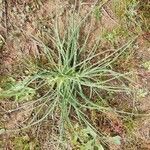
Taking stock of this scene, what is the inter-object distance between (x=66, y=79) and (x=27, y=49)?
0.29m

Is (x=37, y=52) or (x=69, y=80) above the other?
Result: (x=37, y=52)

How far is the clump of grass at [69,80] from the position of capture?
8.78 ft

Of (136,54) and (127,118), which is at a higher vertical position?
(136,54)

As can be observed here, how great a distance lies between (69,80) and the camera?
2.70 meters

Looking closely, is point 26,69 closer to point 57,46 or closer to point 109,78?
point 57,46

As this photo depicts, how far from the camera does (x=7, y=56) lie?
2754mm

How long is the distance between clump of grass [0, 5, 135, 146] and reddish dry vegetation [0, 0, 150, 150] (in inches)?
2.0

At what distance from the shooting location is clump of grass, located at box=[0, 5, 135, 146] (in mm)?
2676

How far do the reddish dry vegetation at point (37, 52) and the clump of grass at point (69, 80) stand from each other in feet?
0.17

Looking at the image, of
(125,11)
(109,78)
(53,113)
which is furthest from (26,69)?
(125,11)

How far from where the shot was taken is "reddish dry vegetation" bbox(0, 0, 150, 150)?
270cm

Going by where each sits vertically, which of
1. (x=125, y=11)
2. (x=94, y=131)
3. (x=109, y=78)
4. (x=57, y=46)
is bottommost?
(x=94, y=131)

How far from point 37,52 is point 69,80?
250mm

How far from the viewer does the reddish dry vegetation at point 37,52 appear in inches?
A: 106
